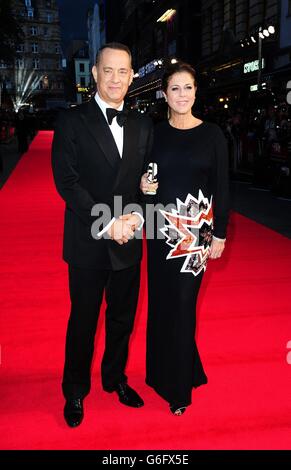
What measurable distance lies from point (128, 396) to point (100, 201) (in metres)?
1.26

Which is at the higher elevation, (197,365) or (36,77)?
(36,77)

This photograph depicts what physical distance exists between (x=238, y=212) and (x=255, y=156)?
10.00ft

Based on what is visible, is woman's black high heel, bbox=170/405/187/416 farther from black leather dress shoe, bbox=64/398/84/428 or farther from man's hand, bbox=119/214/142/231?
man's hand, bbox=119/214/142/231

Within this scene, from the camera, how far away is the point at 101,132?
2.44m

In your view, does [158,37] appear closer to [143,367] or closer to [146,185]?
[143,367]

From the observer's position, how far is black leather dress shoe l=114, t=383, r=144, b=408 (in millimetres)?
2908

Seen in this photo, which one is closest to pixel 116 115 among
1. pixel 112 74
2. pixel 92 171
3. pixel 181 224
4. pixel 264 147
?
pixel 112 74

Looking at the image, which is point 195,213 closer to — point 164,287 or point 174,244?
point 174,244

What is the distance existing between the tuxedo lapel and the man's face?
3.8 inches

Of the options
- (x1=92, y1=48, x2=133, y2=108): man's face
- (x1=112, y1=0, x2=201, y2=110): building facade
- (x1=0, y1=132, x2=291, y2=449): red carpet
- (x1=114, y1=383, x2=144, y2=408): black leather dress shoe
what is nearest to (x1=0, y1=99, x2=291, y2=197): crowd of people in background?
(x1=0, y1=132, x2=291, y2=449): red carpet

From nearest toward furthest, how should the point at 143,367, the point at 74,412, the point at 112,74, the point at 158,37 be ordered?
the point at 112,74, the point at 74,412, the point at 143,367, the point at 158,37

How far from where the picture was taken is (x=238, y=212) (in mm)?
8859
